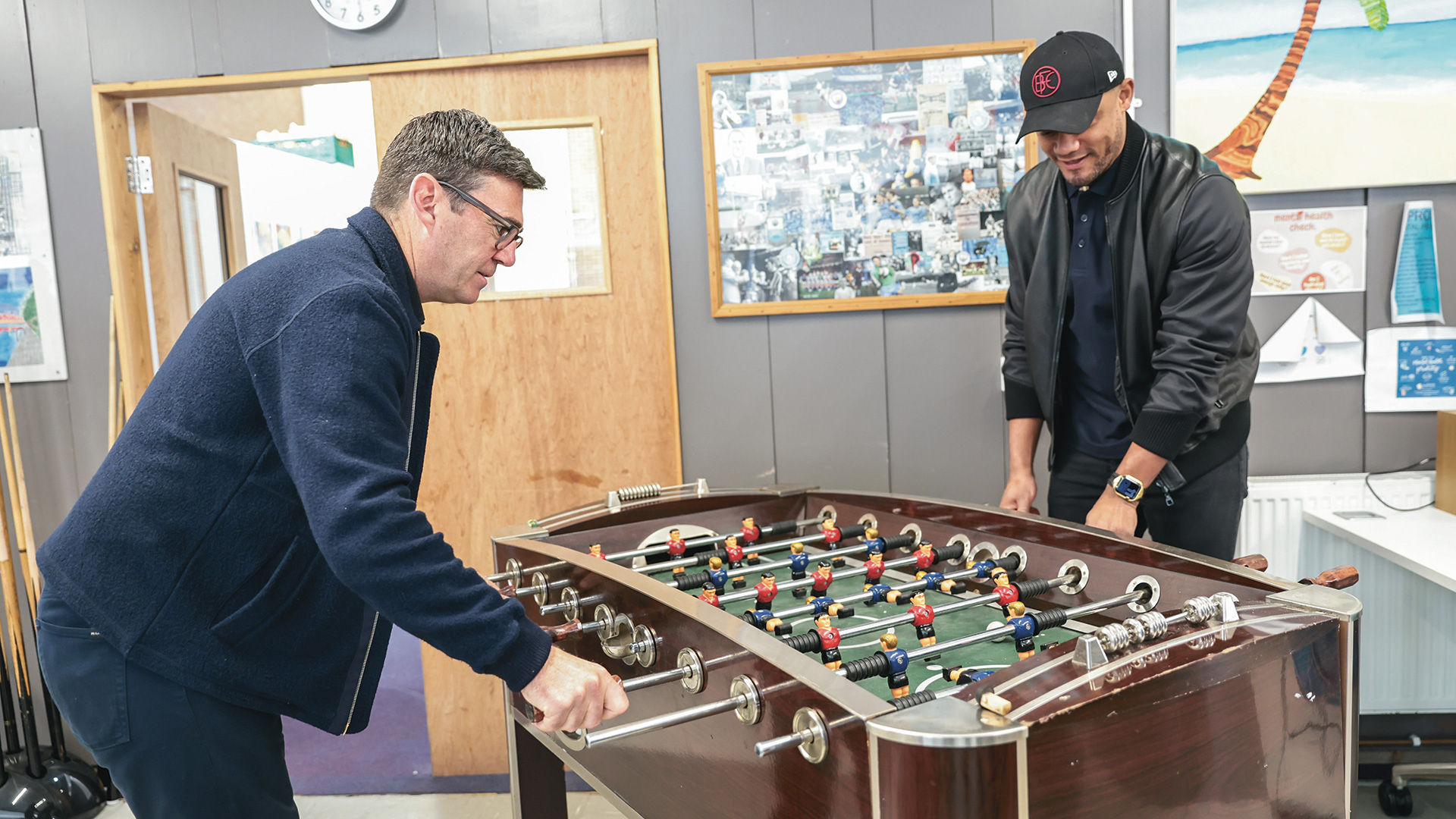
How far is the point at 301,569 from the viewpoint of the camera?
1290 millimetres

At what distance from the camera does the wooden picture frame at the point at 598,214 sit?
9.00 feet

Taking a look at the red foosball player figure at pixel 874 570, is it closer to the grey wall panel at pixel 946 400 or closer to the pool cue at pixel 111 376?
the grey wall panel at pixel 946 400

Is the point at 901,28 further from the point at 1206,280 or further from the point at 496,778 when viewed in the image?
the point at 496,778

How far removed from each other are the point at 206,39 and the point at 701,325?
172 centimetres

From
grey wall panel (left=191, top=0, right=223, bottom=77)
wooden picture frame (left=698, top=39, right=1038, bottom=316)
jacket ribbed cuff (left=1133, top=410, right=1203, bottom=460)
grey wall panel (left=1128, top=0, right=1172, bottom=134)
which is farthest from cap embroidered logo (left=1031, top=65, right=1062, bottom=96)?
grey wall panel (left=191, top=0, right=223, bottom=77)

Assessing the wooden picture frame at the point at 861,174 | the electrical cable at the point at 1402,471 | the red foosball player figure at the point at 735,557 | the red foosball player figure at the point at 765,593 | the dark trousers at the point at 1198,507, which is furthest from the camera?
the wooden picture frame at the point at 861,174

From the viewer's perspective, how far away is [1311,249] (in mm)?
2531

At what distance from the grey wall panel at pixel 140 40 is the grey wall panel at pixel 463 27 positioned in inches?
30.1

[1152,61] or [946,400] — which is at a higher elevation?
[1152,61]

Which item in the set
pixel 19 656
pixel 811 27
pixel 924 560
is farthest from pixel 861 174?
pixel 19 656

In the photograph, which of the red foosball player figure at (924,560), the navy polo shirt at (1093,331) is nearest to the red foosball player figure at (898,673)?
the red foosball player figure at (924,560)

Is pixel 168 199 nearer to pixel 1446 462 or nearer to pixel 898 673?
pixel 898 673

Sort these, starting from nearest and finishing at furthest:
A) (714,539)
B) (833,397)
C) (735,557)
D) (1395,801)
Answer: (735,557)
(714,539)
(1395,801)
(833,397)

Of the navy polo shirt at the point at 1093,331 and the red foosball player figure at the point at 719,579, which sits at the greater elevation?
the navy polo shirt at the point at 1093,331
